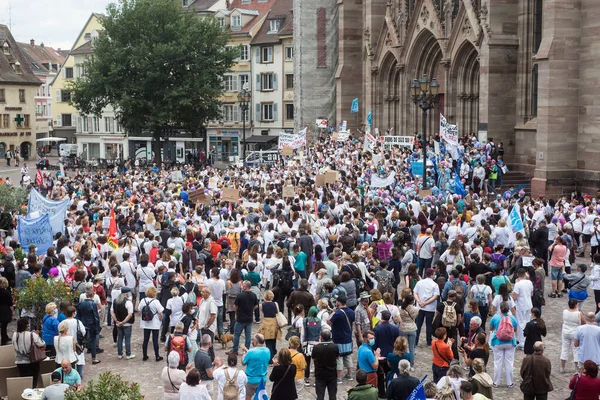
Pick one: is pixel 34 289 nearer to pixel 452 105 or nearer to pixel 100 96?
pixel 452 105

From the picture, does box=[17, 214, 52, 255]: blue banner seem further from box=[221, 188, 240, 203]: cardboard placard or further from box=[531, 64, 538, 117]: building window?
box=[531, 64, 538, 117]: building window

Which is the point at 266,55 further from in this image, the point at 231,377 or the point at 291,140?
the point at 231,377

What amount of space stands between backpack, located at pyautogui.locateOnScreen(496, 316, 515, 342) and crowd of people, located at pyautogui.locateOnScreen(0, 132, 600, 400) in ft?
0.06

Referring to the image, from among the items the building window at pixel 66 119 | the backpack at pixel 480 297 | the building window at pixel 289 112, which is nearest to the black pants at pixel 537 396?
the backpack at pixel 480 297

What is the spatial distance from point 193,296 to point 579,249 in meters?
14.0

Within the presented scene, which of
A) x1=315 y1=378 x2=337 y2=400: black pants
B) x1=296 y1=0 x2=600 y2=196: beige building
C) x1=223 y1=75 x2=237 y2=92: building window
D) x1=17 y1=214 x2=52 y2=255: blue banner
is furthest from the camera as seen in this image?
x1=223 y1=75 x2=237 y2=92: building window

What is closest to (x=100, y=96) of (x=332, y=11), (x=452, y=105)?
(x=332, y=11)

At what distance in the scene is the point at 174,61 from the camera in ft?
201

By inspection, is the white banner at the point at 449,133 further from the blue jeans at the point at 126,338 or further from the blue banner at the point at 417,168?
the blue jeans at the point at 126,338

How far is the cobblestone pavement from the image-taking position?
14.2m

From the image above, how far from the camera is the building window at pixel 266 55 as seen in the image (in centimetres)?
7175

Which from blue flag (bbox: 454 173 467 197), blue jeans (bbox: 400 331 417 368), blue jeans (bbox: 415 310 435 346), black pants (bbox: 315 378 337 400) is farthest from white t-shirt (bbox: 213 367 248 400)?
blue flag (bbox: 454 173 467 197)

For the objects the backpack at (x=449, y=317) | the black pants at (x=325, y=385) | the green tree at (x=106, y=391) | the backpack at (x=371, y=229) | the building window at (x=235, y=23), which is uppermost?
the building window at (x=235, y=23)

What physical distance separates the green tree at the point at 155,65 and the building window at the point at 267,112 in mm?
9430
